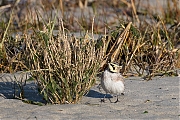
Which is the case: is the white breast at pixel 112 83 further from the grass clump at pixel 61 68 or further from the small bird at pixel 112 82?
the grass clump at pixel 61 68

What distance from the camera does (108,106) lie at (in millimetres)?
4734

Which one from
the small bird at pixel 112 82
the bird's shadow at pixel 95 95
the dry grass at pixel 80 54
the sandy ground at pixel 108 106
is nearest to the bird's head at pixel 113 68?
the small bird at pixel 112 82

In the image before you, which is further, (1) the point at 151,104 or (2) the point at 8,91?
(2) the point at 8,91

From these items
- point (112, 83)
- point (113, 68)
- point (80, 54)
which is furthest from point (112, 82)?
point (80, 54)

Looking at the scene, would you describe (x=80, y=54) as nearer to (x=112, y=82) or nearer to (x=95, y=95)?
(x=112, y=82)

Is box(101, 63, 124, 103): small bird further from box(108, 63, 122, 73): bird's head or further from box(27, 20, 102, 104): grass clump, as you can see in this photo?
box(27, 20, 102, 104): grass clump

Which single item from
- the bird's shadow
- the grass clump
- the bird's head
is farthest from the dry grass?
the bird's shadow

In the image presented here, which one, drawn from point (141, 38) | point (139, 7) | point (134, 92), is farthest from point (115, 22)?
point (134, 92)

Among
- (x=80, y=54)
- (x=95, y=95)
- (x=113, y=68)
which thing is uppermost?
(x=80, y=54)

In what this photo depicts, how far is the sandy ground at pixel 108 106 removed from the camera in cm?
441

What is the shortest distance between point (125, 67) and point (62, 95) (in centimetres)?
149

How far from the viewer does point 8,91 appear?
17.5 ft

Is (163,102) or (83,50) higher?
(83,50)

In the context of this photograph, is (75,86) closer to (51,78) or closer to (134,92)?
(51,78)
